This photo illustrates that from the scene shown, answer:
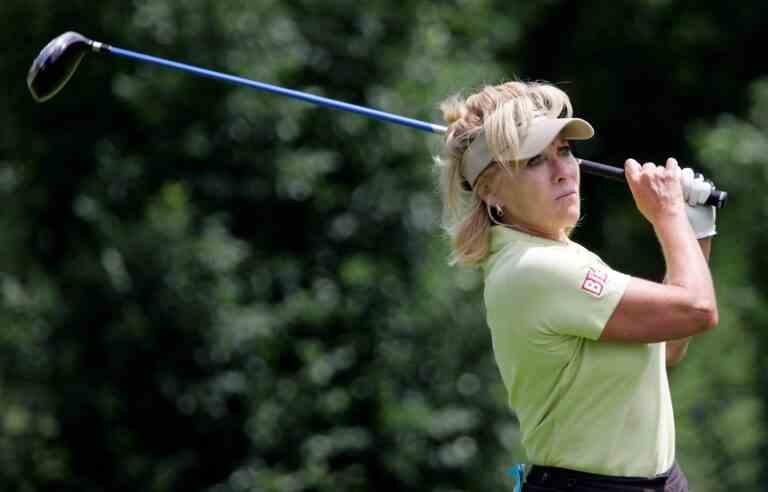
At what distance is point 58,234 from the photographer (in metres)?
9.95

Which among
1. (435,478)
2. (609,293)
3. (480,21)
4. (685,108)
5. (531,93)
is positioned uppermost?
(685,108)

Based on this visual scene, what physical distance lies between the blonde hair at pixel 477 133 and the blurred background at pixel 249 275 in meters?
5.13

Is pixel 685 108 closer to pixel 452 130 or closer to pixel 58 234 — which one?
pixel 58 234

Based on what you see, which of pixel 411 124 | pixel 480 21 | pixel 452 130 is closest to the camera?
pixel 452 130

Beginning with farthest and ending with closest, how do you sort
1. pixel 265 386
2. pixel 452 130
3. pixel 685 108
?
pixel 685 108 < pixel 265 386 < pixel 452 130

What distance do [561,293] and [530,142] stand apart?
1.08 ft

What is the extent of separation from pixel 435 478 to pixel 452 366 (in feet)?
2.00

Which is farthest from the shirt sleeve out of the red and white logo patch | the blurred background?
the blurred background

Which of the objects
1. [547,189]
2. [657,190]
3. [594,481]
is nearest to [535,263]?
[547,189]

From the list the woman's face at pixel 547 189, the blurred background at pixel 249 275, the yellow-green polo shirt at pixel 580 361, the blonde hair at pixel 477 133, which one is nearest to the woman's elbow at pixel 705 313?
the yellow-green polo shirt at pixel 580 361

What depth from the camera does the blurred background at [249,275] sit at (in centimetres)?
893

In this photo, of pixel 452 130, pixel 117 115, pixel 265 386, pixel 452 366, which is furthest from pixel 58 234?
pixel 452 130

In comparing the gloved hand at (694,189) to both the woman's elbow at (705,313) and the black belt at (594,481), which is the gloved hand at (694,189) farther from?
the black belt at (594,481)

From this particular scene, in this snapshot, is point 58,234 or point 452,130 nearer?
point 452,130
